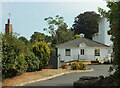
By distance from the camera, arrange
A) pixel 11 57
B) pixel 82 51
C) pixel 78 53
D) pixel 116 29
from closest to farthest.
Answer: pixel 116 29
pixel 11 57
pixel 78 53
pixel 82 51

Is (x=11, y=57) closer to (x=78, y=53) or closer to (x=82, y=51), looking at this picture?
(x=78, y=53)

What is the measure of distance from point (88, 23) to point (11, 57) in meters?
43.3

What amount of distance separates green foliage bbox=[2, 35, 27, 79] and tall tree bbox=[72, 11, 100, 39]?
4098 cm

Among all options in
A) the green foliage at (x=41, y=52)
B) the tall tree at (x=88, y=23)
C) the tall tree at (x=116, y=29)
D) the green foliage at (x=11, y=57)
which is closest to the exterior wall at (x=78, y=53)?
the green foliage at (x=41, y=52)

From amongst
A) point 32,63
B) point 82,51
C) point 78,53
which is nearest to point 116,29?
point 32,63

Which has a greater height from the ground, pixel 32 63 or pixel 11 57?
pixel 11 57

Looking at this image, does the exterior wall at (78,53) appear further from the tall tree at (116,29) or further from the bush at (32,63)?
the tall tree at (116,29)

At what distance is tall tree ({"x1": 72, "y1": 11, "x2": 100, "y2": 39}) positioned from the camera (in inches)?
2004

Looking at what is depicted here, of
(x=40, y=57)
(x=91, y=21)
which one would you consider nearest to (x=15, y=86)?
(x=40, y=57)

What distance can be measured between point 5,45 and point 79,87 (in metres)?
4.89

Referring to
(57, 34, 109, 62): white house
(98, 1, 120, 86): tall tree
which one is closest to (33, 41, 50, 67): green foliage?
(98, 1, 120, 86): tall tree

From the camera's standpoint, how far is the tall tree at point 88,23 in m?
50.9

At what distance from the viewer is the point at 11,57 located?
10477 mm

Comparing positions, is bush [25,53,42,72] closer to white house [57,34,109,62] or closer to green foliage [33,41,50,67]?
green foliage [33,41,50,67]
